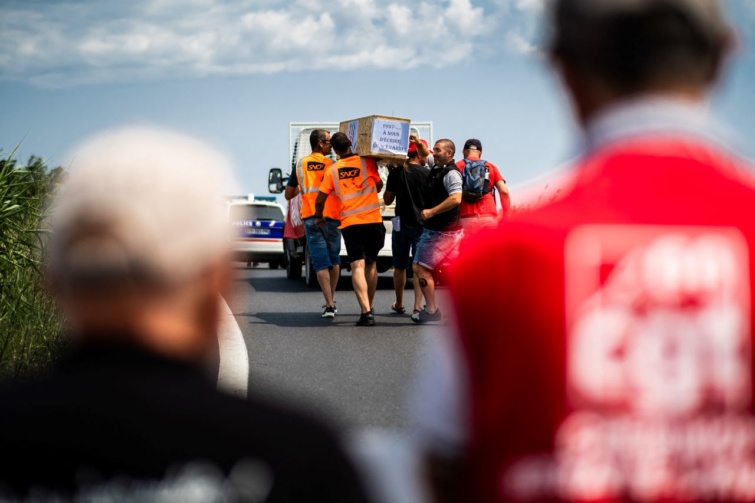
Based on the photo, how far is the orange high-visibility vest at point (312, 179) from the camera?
13.0 meters

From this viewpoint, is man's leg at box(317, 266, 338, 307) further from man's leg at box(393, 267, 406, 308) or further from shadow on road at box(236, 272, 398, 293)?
shadow on road at box(236, 272, 398, 293)

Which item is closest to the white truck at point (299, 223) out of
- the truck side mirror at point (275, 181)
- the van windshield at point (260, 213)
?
the truck side mirror at point (275, 181)

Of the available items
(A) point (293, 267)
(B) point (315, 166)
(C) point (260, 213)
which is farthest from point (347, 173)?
(C) point (260, 213)

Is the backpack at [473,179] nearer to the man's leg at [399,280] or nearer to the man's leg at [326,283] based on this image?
the man's leg at [399,280]

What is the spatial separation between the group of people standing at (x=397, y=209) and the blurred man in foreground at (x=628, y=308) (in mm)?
10148

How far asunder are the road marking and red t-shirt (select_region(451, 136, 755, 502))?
5373 mm

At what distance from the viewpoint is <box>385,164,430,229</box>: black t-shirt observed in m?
12.6

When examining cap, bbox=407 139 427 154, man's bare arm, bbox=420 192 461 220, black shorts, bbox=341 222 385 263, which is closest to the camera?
man's bare arm, bbox=420 192 461 220

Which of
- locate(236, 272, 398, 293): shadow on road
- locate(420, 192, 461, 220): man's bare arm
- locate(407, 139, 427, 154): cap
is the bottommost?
locate(236, 272, 398, 293): shadow on road

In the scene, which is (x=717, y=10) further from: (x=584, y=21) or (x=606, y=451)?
(x=606, y=451)

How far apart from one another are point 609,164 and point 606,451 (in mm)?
391

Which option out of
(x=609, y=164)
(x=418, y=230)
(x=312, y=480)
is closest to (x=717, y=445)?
(x=609, y=164)

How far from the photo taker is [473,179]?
12.2 metres

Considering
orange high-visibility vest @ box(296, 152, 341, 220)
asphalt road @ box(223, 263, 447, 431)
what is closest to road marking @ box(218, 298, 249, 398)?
asphalt road @ box(223, 263, 447, 431)
